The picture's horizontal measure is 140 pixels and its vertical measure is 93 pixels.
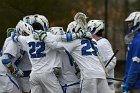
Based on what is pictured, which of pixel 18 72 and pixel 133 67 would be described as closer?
pixel 133 67

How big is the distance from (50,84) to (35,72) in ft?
1.17

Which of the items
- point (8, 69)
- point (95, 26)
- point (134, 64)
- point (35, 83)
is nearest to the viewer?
point (134, 64)

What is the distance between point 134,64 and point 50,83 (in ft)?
7.45

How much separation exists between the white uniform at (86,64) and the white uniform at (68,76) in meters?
0.37

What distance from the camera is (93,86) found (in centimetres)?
1311

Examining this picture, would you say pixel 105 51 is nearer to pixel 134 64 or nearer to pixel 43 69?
pixel 43 69

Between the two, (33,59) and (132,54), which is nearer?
(132,54)

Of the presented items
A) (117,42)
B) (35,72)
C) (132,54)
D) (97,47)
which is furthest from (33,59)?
(117,42)

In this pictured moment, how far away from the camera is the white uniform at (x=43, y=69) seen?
13.5 m

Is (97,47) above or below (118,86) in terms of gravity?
above

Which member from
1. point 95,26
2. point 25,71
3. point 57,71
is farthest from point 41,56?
point 95,26

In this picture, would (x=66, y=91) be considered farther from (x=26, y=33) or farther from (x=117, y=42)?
(x=117, y=42)

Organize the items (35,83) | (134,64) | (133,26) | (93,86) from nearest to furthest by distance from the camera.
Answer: (134,64) < (133,26) < (93,86) < (35,83)

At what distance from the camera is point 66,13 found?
2298cm
